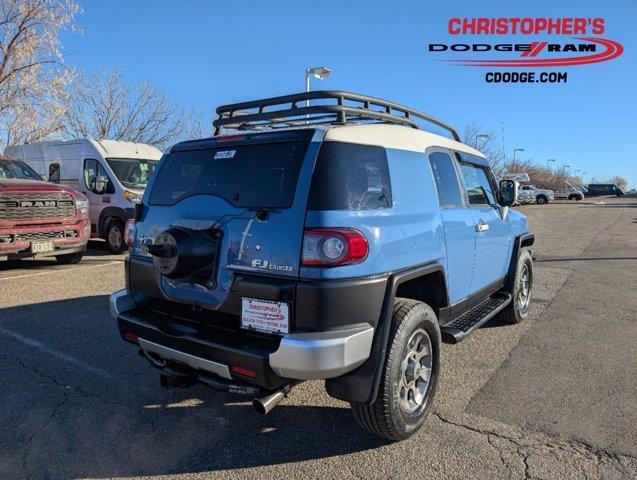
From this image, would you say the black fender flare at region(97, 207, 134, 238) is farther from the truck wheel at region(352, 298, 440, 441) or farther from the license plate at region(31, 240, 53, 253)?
the truck wheel at region(352, 298, 440, 441)

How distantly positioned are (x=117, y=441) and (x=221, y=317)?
1.05 metres

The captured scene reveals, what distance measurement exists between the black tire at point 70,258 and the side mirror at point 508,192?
25.6 feet

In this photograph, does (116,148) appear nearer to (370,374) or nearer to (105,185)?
(105,185)

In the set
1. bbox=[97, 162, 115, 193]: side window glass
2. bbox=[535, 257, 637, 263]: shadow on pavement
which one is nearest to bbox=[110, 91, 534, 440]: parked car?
bbox=[97, 162, 115, 193]: side window glass

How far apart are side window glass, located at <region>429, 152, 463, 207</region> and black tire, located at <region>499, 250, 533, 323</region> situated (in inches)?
73.4

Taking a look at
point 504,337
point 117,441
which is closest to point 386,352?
point 117,441

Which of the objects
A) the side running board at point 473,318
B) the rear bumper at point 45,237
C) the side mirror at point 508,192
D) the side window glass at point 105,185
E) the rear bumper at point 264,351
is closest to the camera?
the rear bumper at point 264,351

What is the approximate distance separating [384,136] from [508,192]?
103 inches

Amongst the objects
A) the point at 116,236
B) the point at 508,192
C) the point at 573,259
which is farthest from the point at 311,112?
the point at 573,259

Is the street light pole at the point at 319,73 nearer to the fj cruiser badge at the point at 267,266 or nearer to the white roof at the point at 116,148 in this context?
the white roof at the point at 116,148

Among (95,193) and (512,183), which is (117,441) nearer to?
(512,183)

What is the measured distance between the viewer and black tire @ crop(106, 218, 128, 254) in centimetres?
1084

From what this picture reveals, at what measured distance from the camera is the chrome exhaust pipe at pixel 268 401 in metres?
2.67

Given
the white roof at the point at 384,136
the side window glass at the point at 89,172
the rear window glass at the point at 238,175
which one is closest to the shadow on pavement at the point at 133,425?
the rear window glass at the point at 238,175
